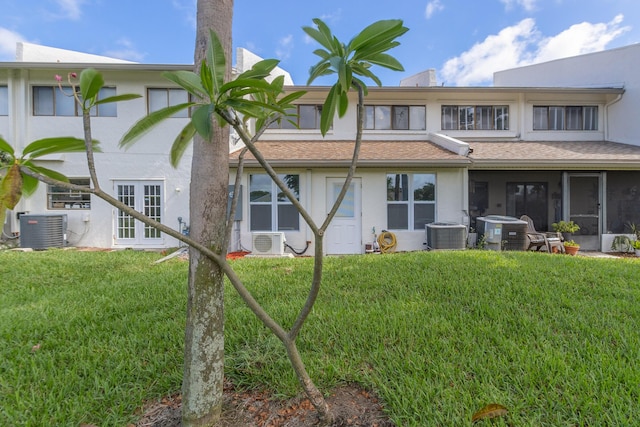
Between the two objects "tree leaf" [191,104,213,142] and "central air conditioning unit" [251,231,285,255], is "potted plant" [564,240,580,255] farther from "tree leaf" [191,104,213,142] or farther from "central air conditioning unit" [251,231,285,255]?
"tree leaf" [191,104,213,142]

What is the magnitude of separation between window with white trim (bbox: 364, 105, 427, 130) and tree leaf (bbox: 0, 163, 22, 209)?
10.2m

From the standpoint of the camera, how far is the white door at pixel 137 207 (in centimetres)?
915

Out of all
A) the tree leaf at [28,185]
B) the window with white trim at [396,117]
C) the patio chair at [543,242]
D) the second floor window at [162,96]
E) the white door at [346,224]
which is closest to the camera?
the tree leaf at [28,185]

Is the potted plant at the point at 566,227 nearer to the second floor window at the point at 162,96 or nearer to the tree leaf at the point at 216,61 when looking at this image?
the tree leaf at the point at 216,61

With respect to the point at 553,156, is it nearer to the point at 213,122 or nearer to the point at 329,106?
the point at 329,106

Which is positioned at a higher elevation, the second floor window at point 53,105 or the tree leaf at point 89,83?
the second floor window at point 53,105

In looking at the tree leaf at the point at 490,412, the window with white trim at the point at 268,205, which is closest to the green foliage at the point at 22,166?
the tree leaf at the point at 490,412

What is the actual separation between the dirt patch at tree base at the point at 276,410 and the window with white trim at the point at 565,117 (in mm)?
12547

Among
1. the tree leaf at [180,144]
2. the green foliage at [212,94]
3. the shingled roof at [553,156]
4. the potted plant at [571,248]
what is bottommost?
the potted plant at [571,248]

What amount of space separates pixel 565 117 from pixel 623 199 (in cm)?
364

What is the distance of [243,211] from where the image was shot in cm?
834

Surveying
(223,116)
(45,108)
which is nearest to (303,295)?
(223,116)

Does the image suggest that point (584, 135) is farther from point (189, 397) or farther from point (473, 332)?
point (189, 397)

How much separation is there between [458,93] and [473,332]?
9.91 m
